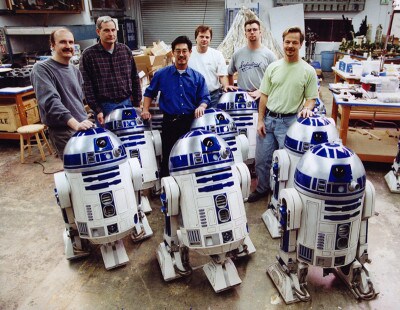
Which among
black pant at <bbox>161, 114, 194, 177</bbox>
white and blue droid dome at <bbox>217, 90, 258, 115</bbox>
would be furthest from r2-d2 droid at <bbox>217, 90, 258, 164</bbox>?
black pant at <bbox>161, 114, 194, 177</bbox>

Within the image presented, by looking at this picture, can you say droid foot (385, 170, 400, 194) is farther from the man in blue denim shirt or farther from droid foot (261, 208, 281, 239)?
the man in blue denim shirt

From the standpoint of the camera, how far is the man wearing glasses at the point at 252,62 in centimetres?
367

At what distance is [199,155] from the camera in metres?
2.14

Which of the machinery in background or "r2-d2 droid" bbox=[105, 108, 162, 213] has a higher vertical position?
"r2-d2 droid" bbox=[105, 108, 162, 213]

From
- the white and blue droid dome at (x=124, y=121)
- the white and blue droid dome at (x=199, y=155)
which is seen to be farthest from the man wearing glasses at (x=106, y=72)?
the white and blue droid dome at (x=199, y=155)

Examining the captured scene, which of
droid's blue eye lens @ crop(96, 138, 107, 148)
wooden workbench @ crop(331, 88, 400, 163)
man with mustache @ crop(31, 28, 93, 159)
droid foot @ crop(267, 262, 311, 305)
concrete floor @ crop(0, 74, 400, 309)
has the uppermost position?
man with mustache @ crop(31, 28, 93, 159)

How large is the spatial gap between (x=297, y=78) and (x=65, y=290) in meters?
2.49

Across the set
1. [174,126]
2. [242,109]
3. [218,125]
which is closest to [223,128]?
[218,125]

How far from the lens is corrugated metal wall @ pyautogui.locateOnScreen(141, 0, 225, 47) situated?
9758mm

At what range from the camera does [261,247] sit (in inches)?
112

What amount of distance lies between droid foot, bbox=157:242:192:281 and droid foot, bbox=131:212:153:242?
0.44 metres

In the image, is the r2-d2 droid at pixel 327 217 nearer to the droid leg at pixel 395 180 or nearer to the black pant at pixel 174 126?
the black pant at pixel 174 126

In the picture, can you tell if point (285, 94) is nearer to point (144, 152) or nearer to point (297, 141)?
point (297, 141)

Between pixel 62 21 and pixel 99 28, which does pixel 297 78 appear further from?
pixel 62 21
